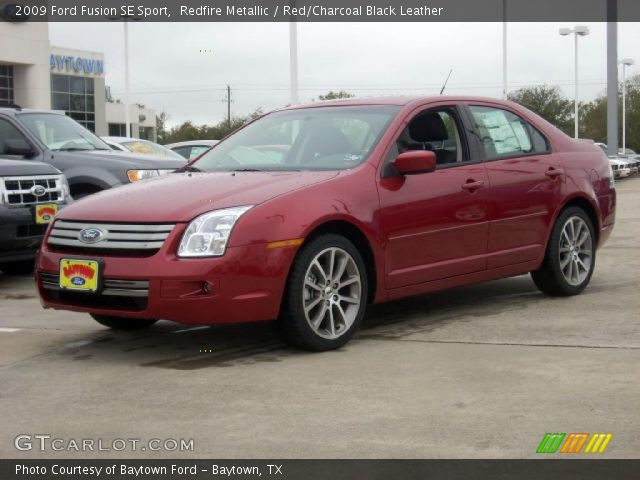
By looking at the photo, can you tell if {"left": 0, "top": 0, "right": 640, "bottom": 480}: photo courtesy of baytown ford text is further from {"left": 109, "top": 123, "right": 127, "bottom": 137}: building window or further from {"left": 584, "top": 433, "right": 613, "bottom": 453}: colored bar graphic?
{"left": 109, "top": 123, "right": 127, "bottom": 137}: building window

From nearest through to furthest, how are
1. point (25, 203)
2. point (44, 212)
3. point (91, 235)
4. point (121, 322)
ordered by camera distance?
point (91, 235) → point (121, 322) → point (25, 203) → point (44, 212)

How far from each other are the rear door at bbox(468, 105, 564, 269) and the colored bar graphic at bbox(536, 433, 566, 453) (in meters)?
3.07

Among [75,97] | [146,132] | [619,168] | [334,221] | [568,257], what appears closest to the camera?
[334,221]

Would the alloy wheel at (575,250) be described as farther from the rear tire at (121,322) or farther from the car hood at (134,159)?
the car hood at (134,159)

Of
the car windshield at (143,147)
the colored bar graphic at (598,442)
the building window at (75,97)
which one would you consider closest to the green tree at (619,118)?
the building window at (75,97)

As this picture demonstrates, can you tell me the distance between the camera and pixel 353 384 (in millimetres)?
5156

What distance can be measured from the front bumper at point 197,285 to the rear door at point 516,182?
2.05m

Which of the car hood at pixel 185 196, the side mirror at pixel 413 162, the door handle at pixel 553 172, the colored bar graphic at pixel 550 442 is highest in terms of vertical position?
the side mirror at pixel 413 162

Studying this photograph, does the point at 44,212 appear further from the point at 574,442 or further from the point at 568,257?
the point at 574,442

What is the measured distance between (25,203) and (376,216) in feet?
14.5

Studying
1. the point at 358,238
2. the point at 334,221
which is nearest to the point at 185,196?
the point at 334,221

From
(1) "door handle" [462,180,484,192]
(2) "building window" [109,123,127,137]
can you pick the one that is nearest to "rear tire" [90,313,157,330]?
(1) "door handle" [462,180,484,192]

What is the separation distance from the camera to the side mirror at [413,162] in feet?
21.1
